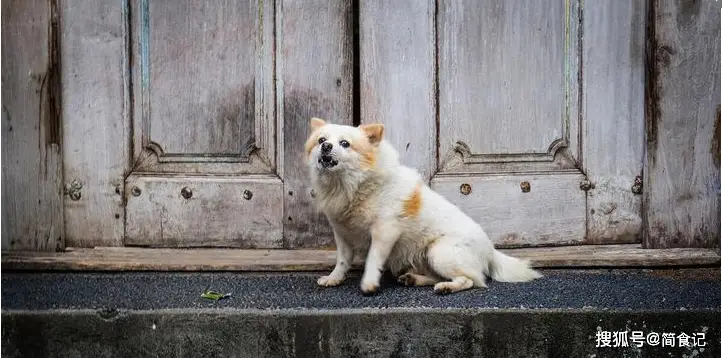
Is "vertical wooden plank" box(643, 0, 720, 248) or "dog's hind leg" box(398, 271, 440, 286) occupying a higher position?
"vertical wooden plank" box(643, 0, 720, 248)

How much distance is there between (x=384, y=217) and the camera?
2812 millimetres

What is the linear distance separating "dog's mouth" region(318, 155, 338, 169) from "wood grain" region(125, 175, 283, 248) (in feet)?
1.79

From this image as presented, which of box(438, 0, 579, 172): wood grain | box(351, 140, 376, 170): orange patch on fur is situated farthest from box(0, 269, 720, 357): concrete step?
box(438, 0, 579, 172): wood grain

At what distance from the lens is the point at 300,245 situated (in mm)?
3303

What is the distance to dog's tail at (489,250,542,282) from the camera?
2.97 metres

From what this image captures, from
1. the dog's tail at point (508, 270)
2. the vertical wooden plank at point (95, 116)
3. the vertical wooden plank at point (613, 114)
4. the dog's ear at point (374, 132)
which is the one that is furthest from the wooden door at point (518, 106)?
the vertical wooden plank at point (95, 116)

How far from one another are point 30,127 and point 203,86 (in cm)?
67

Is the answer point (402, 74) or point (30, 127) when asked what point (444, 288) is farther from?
point (30, 127)

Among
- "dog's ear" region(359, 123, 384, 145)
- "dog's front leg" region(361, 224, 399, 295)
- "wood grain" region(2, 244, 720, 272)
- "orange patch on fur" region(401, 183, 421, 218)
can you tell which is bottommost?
"wood grain" region(2, 244, 720, 272)

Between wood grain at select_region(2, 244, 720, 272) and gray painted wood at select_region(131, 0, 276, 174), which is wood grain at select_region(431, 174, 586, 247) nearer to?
wood grain at select_region(2, 244, 720, 272)

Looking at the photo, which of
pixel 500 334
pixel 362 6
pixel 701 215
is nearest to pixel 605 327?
pixel 500 334

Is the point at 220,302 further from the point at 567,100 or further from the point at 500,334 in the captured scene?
the point at 567,100

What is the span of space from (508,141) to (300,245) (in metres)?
0.93

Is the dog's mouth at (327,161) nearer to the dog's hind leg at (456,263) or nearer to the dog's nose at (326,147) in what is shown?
the dog's nose at (326,147)
